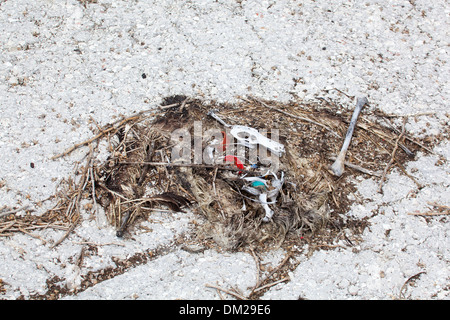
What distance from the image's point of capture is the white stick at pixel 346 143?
2.29 meters

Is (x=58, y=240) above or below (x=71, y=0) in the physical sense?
below

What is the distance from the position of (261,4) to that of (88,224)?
2.13 m

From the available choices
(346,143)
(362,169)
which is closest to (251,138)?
(346,143)

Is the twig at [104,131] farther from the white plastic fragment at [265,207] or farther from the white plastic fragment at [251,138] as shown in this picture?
the white plastic fragment at [265,207]

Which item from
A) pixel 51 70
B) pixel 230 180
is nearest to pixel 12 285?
pixel 230 180

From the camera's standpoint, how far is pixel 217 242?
2059mm

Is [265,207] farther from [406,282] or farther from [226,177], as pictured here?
[406,282]

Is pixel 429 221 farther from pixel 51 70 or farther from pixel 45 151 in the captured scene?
pixel 51 70

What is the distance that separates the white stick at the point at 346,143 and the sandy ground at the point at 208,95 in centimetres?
7

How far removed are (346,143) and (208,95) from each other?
0.94 metres

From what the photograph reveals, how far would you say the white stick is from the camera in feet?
7.53

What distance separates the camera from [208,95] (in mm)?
2604

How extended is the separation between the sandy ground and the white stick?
0.07 metres

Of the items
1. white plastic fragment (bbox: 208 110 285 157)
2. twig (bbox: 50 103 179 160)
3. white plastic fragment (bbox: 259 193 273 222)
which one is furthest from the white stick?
twig (bbox: 50 103 179 160)
